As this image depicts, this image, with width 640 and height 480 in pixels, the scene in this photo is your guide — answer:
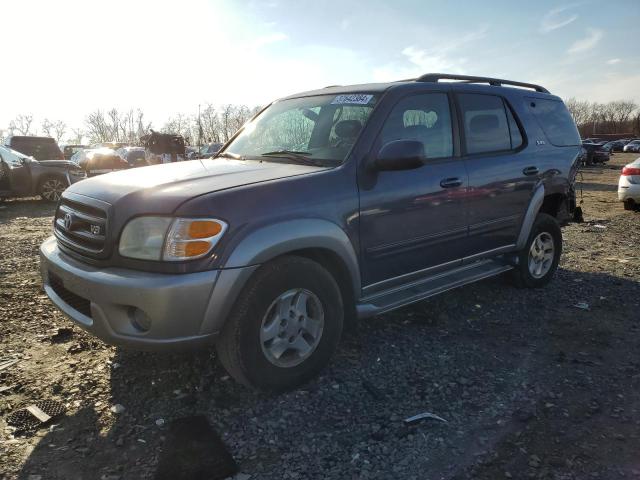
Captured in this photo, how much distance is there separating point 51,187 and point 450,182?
1177 centimetres

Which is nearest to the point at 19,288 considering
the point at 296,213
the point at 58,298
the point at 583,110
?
the point at 58,298

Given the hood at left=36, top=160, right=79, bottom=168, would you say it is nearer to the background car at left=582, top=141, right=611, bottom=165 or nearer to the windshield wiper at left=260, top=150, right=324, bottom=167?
the windshield wiper at left=260, top=150, right=324, bottom=167

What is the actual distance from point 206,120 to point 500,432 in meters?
95.6

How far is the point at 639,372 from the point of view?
127 inches

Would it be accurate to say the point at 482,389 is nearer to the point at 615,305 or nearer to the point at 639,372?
the point at 639,372

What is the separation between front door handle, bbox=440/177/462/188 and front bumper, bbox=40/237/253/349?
1.77 metres

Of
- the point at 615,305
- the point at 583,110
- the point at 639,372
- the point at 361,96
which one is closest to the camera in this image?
the point at 639,372

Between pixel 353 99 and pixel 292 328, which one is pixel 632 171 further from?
pixel 292 328

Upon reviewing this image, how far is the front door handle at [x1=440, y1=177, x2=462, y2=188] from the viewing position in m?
3.60

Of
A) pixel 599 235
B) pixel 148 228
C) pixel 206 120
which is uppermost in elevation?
pixel 206 120

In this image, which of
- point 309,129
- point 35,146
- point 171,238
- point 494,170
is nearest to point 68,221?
point 171,238

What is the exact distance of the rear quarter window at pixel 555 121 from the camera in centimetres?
477

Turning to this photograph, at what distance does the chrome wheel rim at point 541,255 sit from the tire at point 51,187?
11.6 metres

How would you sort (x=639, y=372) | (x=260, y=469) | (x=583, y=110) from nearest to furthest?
(x=260, y=469) < (x=639, y=372) < (x=583, y=110)
